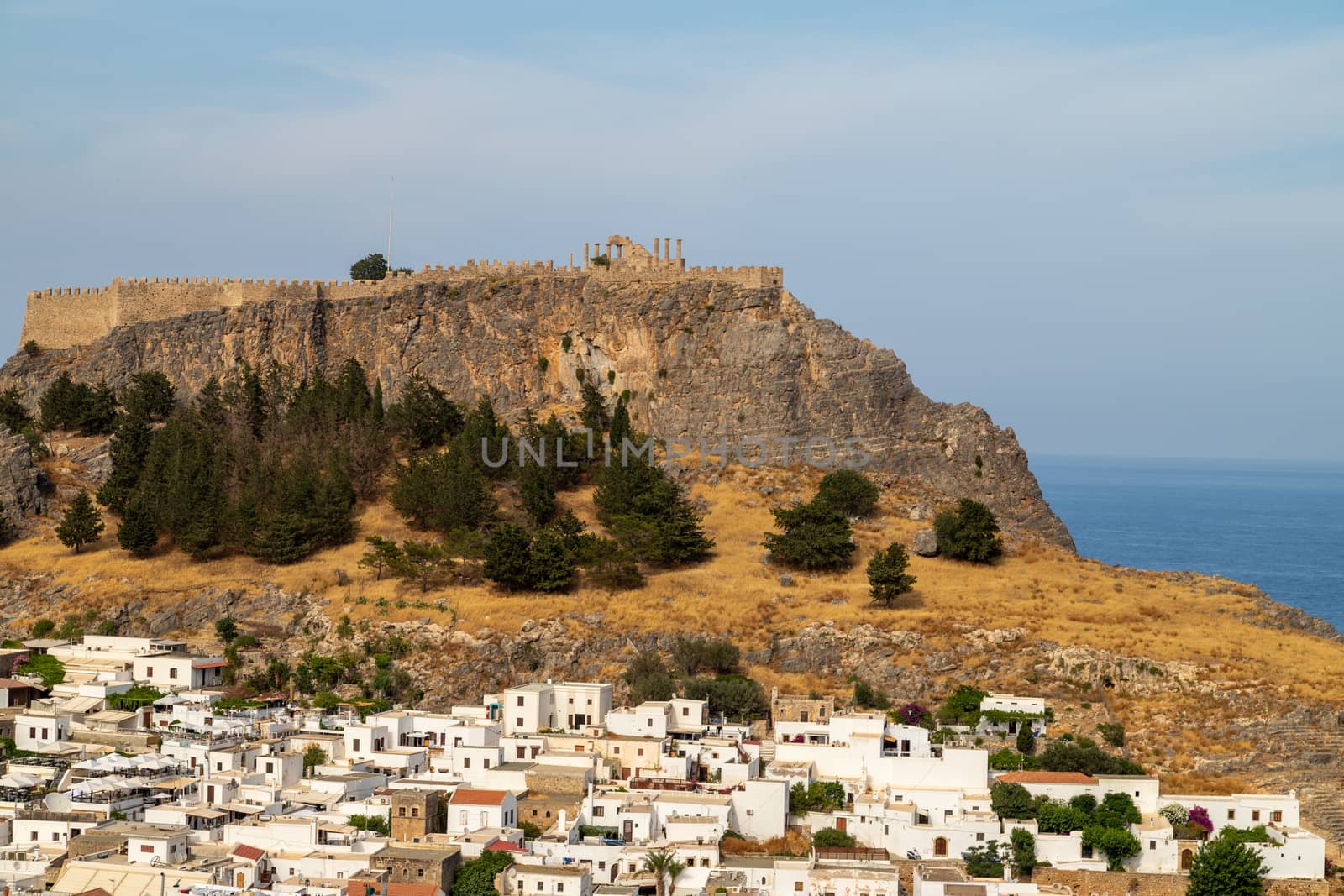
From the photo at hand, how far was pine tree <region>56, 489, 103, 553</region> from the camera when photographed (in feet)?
210

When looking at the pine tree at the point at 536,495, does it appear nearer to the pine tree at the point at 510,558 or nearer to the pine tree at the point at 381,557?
the pine tree at the point at 510,558

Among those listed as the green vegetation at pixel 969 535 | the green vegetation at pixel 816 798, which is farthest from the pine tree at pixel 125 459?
the green vegetation at pixel 816 798

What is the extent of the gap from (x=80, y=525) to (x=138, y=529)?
2168 mm

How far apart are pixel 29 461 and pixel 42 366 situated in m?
6.80

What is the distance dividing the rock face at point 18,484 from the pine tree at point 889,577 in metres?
29.0

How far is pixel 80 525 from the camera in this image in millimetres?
64062

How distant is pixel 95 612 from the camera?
59656mm

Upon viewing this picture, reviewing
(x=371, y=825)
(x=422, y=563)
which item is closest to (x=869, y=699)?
(x=422, y=563)

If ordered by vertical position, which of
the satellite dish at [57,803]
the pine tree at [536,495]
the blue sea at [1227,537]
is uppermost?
the pine tree at [536,495]

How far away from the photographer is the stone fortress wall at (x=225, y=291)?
2746 inches

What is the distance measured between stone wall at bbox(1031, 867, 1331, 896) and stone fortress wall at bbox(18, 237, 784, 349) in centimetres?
3210

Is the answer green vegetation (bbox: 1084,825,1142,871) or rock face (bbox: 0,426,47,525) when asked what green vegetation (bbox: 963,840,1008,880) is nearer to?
green vegetation (bbox: 1084,825,1142,871)

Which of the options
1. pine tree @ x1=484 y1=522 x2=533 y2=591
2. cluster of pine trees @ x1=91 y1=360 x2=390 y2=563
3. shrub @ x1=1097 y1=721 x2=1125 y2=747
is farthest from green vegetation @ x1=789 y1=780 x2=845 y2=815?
cluster of pine trees @ x1=91 y1=360 x2=390 y2=563

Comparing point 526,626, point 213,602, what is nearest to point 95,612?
point 213,602
